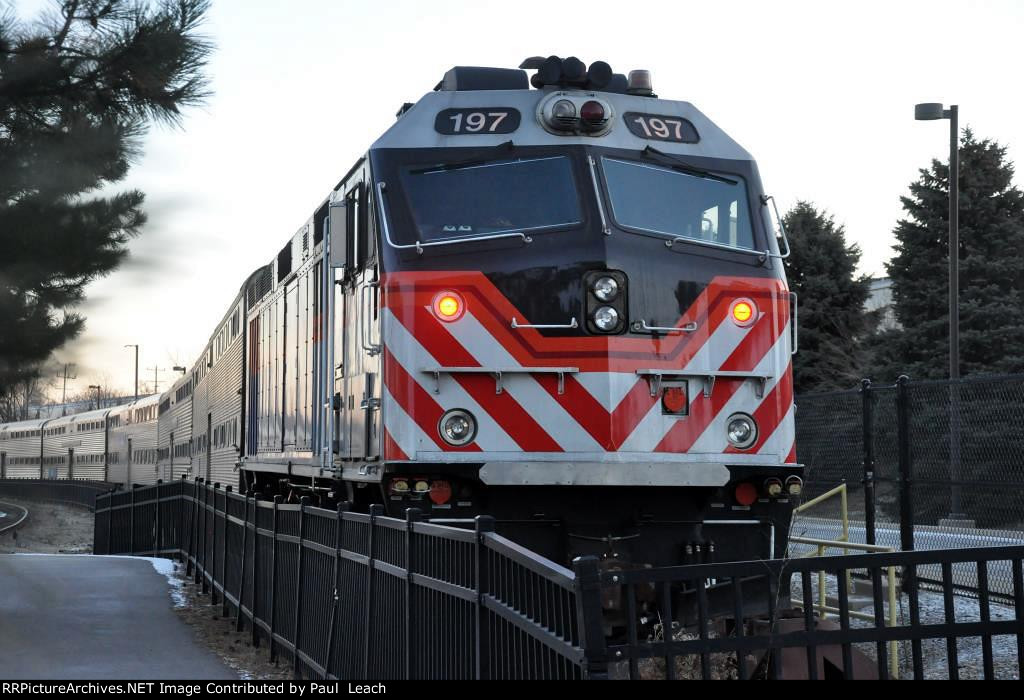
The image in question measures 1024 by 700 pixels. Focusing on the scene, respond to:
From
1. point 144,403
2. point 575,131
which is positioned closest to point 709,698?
point 575,131

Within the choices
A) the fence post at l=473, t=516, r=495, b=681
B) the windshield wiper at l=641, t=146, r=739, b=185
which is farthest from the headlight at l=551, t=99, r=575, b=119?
the fence post at l=473, t=516, r=495, b=681

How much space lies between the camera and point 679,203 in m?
A: 9.09

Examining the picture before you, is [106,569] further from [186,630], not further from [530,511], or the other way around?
[530,511]

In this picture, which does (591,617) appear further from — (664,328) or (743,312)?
(743,312)

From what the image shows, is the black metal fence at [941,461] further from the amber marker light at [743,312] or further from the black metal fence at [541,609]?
the amber marker light at [743,312]

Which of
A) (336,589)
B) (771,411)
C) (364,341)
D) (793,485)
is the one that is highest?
(364,341)

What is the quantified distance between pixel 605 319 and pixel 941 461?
5149 millimetres

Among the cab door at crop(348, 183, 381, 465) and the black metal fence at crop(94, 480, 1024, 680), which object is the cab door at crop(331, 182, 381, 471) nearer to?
the cab door at crop(348, 183, 381, 465)

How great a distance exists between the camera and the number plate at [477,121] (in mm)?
8961

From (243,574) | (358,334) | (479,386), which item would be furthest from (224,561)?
(479,386)

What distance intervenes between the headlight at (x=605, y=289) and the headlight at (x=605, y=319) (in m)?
0.08

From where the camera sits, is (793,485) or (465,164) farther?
(465,164)

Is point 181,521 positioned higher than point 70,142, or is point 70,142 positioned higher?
point 70,142

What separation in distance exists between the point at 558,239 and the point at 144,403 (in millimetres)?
38148
